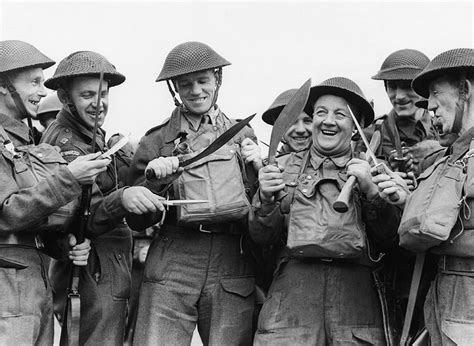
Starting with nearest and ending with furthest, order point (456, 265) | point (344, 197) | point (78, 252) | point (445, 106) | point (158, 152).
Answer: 1. point (456, 265)
2. point (344, 197)
3. point (445, 106)
4. point (78, 252)
5. point (158, 152)

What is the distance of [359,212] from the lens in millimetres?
5613

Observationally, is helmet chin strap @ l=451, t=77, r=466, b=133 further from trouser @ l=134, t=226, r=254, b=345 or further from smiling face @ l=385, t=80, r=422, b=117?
trouser @ l=134, t=226, r=254, b=345

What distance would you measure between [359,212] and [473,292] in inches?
37.3

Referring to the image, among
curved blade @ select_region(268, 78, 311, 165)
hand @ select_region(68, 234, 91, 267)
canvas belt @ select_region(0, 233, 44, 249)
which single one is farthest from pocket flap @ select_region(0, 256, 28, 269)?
curved blade @ select_region(268, 78, 311, 165)

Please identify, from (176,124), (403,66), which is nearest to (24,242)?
(176,124)

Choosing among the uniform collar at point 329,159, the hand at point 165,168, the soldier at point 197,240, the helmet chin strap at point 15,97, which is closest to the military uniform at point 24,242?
the helmet chin strap at point 15,97

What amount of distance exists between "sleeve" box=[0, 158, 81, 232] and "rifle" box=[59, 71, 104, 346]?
0.40 m

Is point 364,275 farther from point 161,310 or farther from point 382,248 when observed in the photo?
point 161,310

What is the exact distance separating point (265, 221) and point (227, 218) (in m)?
0.29

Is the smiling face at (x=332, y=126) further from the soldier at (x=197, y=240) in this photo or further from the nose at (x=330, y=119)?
the soldier at (x=197, y=240)

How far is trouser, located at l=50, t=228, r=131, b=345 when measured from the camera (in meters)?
6.01

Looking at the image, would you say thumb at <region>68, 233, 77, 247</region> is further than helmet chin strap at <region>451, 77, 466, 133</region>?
Yes

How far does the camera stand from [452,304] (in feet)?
16.6

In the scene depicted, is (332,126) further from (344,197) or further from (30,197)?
(30,197)
